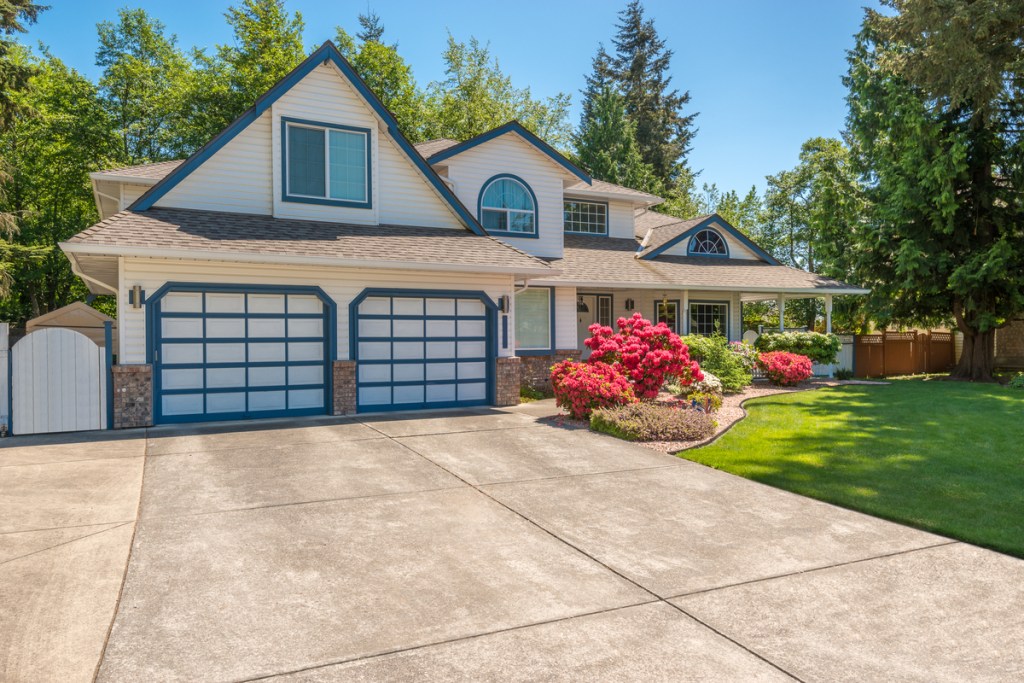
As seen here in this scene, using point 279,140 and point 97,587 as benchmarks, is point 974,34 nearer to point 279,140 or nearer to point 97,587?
point 279,140

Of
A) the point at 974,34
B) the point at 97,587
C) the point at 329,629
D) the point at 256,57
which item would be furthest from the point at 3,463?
the point at 256,57

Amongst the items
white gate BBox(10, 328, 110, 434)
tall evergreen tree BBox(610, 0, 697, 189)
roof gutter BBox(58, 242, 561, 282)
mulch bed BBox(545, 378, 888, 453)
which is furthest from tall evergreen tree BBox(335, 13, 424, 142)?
white gate BBox(10, 328, 110, 434)

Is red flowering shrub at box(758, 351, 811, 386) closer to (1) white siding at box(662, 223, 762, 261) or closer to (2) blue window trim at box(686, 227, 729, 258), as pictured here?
(2) blue window trim at box(686, 227, 729, 258)

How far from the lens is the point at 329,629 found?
4105 millimetres

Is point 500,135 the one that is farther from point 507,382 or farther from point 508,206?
point 507,382

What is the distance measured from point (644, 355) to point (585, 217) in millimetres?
9674

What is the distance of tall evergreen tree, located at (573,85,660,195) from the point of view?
39000mm

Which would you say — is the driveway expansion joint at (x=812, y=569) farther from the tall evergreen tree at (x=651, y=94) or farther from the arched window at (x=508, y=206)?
the tall evergreen tree at (x=651, y=94)

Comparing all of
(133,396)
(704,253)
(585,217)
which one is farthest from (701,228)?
(133,396)

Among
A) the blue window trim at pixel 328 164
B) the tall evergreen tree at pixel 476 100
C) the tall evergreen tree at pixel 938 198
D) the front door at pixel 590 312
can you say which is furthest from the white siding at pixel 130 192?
the tall evergreen tree at pixel 476 100

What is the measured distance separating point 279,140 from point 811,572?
40.2 feet

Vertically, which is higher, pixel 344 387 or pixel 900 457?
pixel 344 387

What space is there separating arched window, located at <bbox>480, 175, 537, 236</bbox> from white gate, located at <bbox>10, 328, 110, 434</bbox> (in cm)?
1003

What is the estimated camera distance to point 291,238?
12570 millimetres
